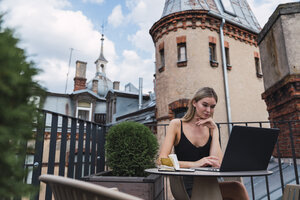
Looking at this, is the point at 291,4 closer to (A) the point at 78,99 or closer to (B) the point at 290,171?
(B) the point at 290,171

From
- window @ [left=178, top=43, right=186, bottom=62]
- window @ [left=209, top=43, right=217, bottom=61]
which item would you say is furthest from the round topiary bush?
window @ [left=209, top=43, right=217, bottom=61]

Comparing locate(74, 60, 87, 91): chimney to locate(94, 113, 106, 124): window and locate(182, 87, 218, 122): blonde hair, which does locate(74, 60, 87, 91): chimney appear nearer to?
locate(94, 113, 106, 124): window

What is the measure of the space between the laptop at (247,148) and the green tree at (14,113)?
1.39 meters

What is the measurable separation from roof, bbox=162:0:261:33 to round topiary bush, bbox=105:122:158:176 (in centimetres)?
923

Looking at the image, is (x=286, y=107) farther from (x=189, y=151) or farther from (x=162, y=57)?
(x=162, y=57)

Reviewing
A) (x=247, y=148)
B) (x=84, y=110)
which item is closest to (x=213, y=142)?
(x=247, y=148)

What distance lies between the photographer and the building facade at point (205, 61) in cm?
1035

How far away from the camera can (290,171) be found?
14.9 feet

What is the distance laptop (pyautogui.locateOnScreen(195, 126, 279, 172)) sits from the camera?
160cm

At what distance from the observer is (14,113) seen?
0.52 m

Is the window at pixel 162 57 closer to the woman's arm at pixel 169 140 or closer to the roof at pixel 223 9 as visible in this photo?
the roof at pixel 223 9

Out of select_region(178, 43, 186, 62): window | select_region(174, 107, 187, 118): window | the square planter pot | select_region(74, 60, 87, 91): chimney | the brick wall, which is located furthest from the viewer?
select_region(74, 60, 87, 91): chimney

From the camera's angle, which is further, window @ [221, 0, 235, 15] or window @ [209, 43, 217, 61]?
window @ [221, 0, 235, 15]

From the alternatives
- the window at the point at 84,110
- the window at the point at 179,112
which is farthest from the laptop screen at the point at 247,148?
the window at the point at 84,110
